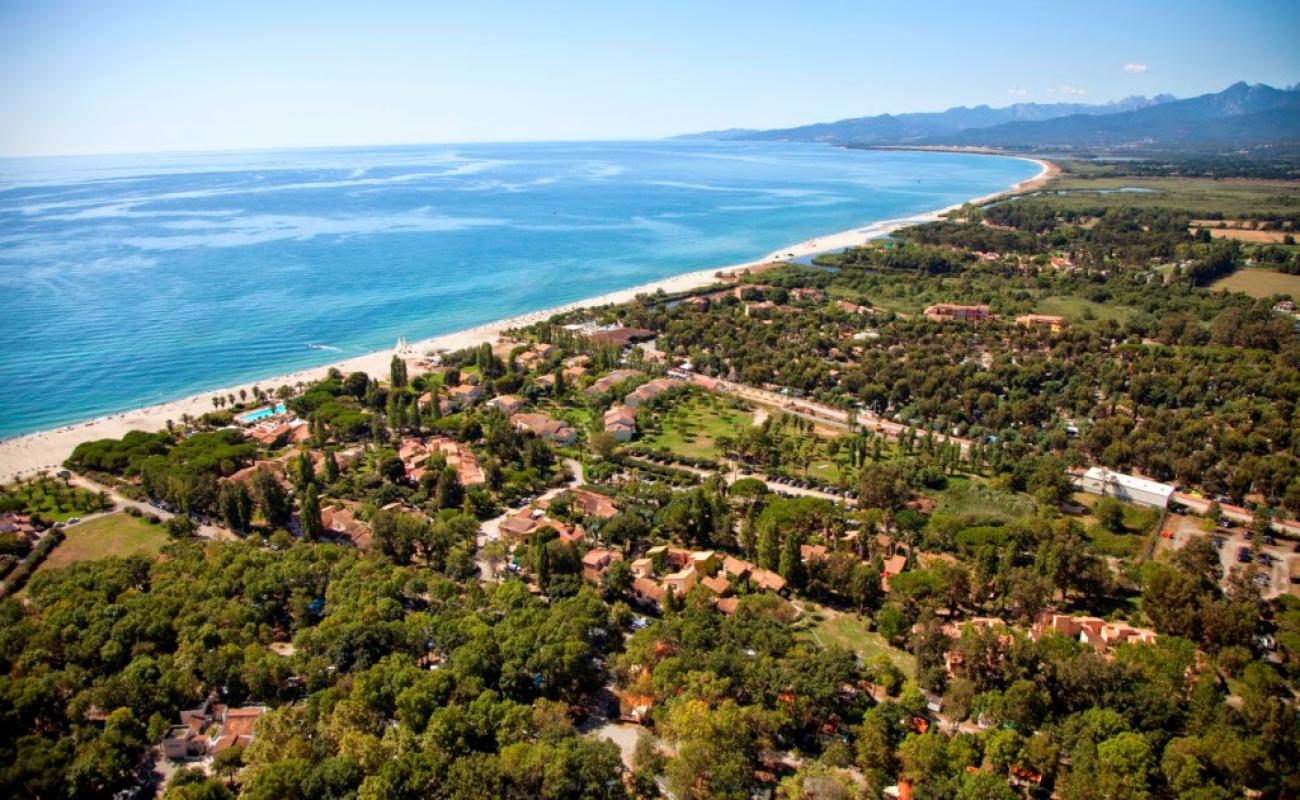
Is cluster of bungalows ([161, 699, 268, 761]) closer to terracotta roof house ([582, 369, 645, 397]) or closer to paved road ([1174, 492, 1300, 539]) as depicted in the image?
terracotta roof house ([582, 369, 645, 397])

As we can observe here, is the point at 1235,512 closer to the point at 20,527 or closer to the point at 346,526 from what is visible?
the point at 346,526

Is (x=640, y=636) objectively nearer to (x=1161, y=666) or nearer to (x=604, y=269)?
(x=1161, y=666)

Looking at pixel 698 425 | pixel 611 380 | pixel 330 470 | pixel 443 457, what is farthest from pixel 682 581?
pixel 611 380

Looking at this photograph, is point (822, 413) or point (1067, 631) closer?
point (1067, 631)

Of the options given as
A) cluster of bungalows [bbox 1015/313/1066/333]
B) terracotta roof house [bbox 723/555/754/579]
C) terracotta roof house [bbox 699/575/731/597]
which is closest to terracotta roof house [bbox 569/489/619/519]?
terracotta roof house [bbox 723/555/754/579]

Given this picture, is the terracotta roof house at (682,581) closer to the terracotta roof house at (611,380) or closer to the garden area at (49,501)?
the terracotta roof house at (611,380)

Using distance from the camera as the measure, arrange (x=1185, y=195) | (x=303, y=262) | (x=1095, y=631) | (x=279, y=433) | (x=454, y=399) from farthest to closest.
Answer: (x=1185, y=195), (x=303, y=262), (x=454, y=399), (x=279, y=433), (x=1095, y=631)
